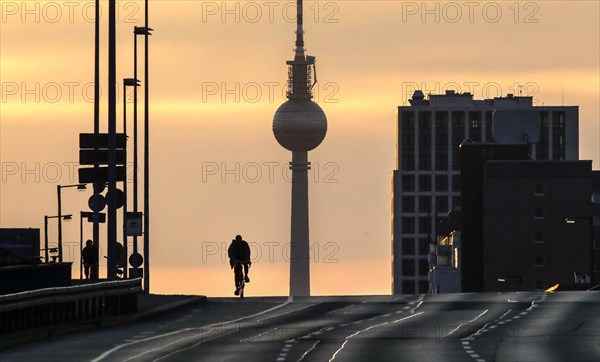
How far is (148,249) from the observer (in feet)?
319

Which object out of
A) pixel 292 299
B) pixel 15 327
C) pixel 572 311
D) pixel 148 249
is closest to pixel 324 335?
pixel 15 327

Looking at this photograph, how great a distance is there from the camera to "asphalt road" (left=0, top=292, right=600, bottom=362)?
3850 centimetres

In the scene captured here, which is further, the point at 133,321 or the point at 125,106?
the point at 125,106

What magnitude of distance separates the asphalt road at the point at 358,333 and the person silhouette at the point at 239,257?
497cm

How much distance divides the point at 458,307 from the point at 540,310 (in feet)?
9.91

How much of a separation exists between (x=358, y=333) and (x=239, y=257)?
826 inches

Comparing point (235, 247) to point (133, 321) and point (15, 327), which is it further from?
point (15, 327)

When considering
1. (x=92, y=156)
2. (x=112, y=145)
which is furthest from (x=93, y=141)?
(x=112, y=145)

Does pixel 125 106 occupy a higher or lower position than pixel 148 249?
higher

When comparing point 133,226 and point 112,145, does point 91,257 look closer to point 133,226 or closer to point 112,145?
point 133,226

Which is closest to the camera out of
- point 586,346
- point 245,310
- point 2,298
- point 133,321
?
point 586,346

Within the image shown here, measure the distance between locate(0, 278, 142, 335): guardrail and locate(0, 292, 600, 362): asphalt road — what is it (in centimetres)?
76

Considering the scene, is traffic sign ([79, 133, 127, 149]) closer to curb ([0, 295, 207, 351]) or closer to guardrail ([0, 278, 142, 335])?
guardrail ([0, 278, 142, 335])

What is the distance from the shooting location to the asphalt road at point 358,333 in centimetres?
3850
